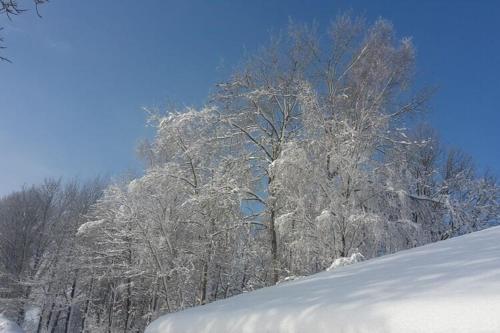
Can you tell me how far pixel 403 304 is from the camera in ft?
7.27

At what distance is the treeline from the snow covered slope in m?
4.70

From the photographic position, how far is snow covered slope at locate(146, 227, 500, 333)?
6.29ft

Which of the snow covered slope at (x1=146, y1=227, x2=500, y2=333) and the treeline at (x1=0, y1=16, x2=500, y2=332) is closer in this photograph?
the snow covered slope at (x1=146, y1=227, x2=500, y2=333)

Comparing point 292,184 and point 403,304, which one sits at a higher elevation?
point 292,184

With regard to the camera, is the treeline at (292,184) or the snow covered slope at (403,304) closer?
the snow covered slope at (403,304)

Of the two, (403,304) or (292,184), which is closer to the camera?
(403,304)

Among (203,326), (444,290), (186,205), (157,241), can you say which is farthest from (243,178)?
(444,290)

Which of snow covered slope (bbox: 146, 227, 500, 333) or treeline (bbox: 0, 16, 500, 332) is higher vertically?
treeline (bbox: 0, 16, 500, 332)

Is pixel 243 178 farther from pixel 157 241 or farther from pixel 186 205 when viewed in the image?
pixel 157 241

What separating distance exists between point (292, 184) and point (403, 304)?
7059 millimetres

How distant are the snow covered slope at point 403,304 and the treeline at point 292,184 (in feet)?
15.4

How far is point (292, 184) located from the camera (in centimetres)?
927

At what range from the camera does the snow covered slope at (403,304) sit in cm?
192

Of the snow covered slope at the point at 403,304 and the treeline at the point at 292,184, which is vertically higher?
the treeline at the point at 292,184
